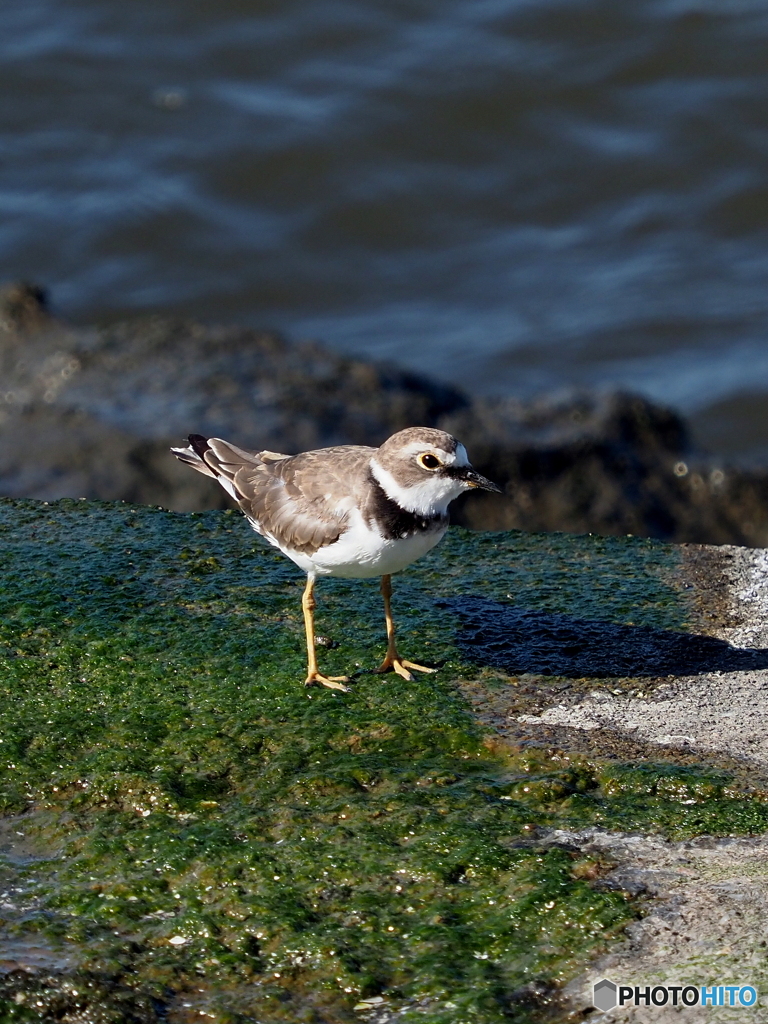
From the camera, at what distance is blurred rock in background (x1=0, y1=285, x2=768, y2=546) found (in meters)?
8.78

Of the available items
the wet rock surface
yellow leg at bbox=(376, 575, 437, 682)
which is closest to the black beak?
yellow leg at bbox=(376, 575, 437, 682)

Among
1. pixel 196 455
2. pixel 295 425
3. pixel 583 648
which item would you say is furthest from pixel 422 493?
pixel 295 425

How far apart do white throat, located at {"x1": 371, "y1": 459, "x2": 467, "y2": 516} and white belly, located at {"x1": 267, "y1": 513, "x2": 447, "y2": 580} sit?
0.32 feet

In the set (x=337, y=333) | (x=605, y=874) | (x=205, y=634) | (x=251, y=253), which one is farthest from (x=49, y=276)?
(x=605, y=874)

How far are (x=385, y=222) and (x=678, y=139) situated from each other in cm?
359

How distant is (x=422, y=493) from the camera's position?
4938 mm

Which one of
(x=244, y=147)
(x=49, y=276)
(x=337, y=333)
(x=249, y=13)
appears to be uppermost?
(x=249, y=13)

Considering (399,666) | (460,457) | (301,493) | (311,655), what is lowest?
(399,666)

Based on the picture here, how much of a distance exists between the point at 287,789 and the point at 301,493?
142cm

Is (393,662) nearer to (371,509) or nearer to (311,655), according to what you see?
(311,655)

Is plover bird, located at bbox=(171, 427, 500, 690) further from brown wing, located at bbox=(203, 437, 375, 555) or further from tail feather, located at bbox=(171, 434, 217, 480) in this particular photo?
tail feather, located at bbox=(171, 434, 217, 480)

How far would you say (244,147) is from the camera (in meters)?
14.9

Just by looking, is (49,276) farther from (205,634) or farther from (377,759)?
(377,759)

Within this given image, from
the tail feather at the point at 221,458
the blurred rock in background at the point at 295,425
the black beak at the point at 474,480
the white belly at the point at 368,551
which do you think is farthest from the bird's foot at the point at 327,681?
the blurred rock in background at the point at 295,425
